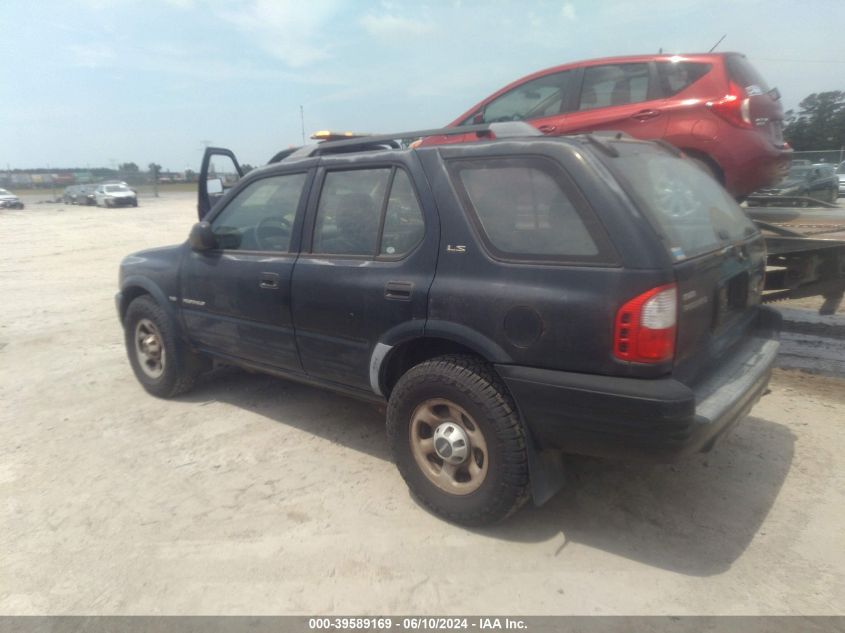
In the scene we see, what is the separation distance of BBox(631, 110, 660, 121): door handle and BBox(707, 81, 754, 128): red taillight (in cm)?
43

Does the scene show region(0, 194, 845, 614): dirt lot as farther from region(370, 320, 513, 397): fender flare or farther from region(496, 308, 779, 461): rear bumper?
region(370, 320, 513, 397): fender flare

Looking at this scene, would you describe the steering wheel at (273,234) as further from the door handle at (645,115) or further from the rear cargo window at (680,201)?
the door handle at (645,115)

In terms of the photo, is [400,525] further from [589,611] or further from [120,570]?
[120,570]

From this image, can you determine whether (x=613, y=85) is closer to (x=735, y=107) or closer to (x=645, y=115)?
→ (x=645, y=115)

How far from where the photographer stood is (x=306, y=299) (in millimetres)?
3500

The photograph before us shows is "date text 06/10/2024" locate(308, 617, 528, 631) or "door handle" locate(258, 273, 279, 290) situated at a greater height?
"door handle" locate(258, 273, 279, 290)

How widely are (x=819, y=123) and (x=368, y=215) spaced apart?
41.0m

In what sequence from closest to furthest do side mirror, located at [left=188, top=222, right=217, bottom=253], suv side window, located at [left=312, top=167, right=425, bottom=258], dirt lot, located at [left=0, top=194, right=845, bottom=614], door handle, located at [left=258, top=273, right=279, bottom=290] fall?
1. dirt lot, located at [left=0, top=194, right=845, bottom=614]
2. suv side window, located at [left=312, top=167, right=425, bottom=258]
3. door handle, located at [left=258, top=273, right=279, bottom=290]
4. side mirror, located at [left=188, top=222, right=217, bottom=253]

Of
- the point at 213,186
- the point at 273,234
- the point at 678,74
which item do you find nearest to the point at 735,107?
the point at 678,74

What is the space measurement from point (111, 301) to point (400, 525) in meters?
7.24

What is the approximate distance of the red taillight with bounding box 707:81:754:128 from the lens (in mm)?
4910

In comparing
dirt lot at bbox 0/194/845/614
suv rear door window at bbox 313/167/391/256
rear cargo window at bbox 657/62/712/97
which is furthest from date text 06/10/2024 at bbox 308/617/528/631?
rear cargo window at bbox 657/62/712/97

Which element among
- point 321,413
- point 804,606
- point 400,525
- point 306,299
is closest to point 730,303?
point 804,606

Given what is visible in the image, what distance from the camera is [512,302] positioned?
8.59 ft
